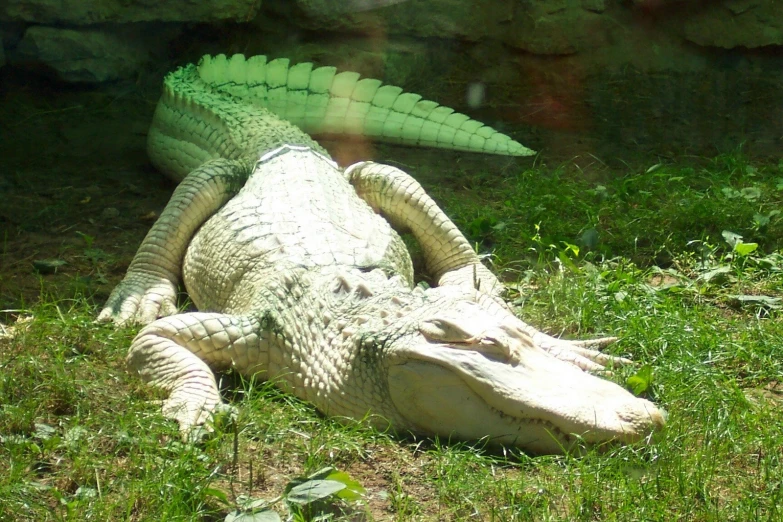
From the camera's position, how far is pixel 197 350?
399 cm

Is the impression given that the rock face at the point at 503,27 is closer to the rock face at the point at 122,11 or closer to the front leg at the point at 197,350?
the rock face at the point at 122,11

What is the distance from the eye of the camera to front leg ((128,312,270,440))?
3.81 metres

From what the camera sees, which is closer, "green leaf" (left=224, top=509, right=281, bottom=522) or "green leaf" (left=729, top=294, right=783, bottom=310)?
"green leaf" (left=224, top=509, right=281, bottom=522)

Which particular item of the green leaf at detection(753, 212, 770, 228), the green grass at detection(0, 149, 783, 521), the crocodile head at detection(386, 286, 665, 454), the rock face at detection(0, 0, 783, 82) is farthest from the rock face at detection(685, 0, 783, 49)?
the crocodile head at detection(386, 286, 665, 454)

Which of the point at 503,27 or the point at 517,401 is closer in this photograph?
the point at 517,401

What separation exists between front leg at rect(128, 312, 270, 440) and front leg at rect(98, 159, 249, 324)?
30.5 inches

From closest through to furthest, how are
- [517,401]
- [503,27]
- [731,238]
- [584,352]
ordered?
[517,401]
[584,352]
[731,238]
[503,27]

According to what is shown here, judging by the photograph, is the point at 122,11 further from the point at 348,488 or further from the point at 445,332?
the point at 348,488

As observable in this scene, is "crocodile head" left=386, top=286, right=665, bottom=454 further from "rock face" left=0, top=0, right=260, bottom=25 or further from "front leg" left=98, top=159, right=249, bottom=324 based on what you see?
"rock face" left=0, top=0, right=260, bottom=25

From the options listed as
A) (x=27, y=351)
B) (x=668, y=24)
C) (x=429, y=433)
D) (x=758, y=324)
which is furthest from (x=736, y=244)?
(x=27, y=351)

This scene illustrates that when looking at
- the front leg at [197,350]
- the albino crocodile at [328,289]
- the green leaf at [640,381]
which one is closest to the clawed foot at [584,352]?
the albino crocodile at [328,289]

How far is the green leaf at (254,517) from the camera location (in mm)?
2795

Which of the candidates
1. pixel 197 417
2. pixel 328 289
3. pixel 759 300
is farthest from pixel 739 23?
pixel 197 417

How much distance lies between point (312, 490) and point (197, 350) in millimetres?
1259
